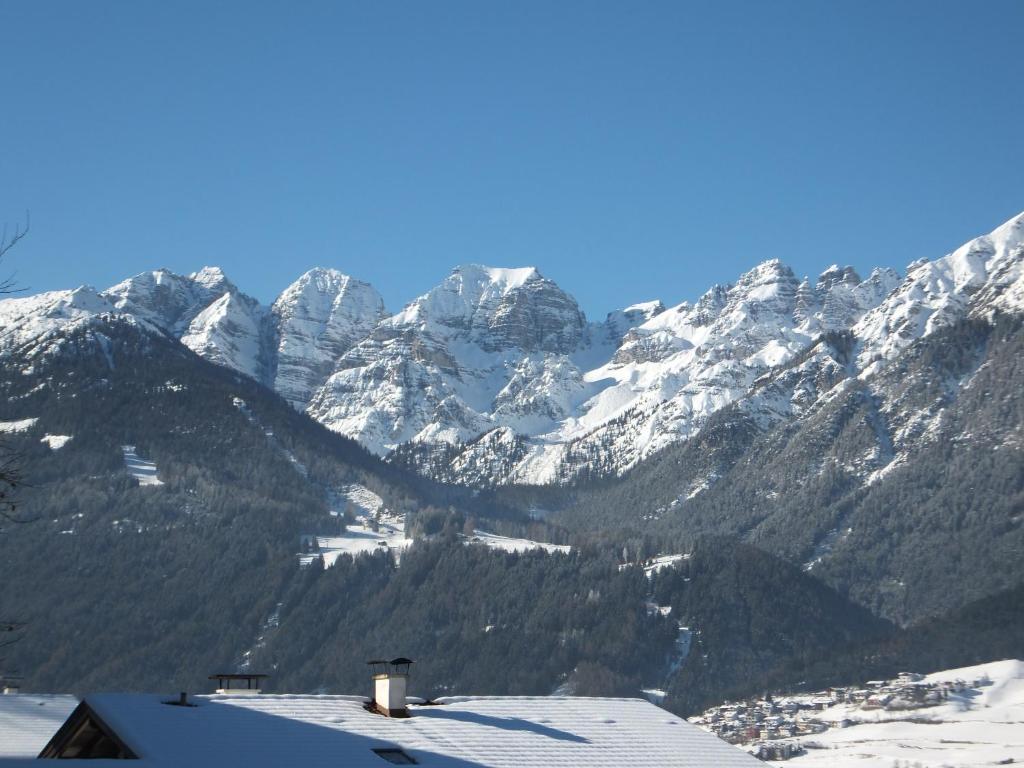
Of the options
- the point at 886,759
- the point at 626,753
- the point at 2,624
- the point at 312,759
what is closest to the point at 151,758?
the point at 312,759

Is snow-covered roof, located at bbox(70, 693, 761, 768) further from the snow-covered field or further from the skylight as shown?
the snow-covered field

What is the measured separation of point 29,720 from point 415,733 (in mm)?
20017

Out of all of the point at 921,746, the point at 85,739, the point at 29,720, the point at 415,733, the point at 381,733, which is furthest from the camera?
the point at 921,746

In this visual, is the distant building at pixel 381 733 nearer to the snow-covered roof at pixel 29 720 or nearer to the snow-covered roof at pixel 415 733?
the snow-covered roof at pixel 415 733

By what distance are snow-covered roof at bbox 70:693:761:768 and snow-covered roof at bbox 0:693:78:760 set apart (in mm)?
12823

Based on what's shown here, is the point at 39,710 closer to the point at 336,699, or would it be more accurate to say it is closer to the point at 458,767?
the point at 336,699

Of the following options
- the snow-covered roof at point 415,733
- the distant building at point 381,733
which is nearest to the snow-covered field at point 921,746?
the snow-covered roof at point 415,733

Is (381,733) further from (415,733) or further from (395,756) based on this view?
(395,756)

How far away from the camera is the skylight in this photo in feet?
129

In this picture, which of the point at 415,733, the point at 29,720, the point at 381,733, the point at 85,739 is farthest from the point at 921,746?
the point at 85,739

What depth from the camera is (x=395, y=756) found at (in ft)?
130

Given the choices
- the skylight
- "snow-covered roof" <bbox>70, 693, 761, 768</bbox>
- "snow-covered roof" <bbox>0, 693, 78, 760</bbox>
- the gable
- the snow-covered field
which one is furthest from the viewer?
the snow-covered field

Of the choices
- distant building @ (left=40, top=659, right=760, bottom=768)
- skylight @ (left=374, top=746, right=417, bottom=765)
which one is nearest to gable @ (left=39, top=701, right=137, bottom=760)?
distant building @ (left=40, top=659, right=760, bottom=768)

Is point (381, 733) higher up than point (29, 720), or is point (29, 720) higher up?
point (29, 720)
